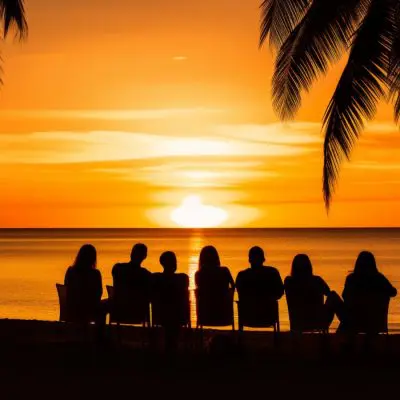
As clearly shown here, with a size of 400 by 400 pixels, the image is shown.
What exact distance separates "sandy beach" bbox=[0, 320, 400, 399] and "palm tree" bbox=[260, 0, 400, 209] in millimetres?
2061

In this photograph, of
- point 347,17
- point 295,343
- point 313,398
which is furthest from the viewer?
point 347,17

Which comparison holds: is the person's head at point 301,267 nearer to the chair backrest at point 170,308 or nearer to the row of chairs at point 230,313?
the row of chairs at point 230,313

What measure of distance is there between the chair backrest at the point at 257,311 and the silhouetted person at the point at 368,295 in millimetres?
861

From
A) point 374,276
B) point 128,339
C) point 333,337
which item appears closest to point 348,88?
point 374,276

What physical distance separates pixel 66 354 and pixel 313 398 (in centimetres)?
343

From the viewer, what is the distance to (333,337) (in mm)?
12117

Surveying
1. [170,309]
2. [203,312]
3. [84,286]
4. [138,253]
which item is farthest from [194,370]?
[84,286]

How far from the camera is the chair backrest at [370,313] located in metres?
9.78

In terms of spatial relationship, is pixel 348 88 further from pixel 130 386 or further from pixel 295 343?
pixel 130 386

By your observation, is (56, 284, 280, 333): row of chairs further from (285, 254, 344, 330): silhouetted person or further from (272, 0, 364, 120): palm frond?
(272, 0, 364, 120): palm frond

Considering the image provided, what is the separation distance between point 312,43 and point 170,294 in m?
3.91

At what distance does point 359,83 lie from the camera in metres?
11.0

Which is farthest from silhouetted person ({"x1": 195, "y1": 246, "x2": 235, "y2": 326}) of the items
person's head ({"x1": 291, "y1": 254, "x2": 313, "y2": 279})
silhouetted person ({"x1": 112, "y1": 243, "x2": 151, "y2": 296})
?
person's head ({"x1": 291, "y1": 254, "x2": 313, "y2": 279})

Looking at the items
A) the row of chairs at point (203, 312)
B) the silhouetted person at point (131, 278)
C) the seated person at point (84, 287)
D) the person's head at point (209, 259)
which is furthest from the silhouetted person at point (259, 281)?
the seated person at point (84, 287)
